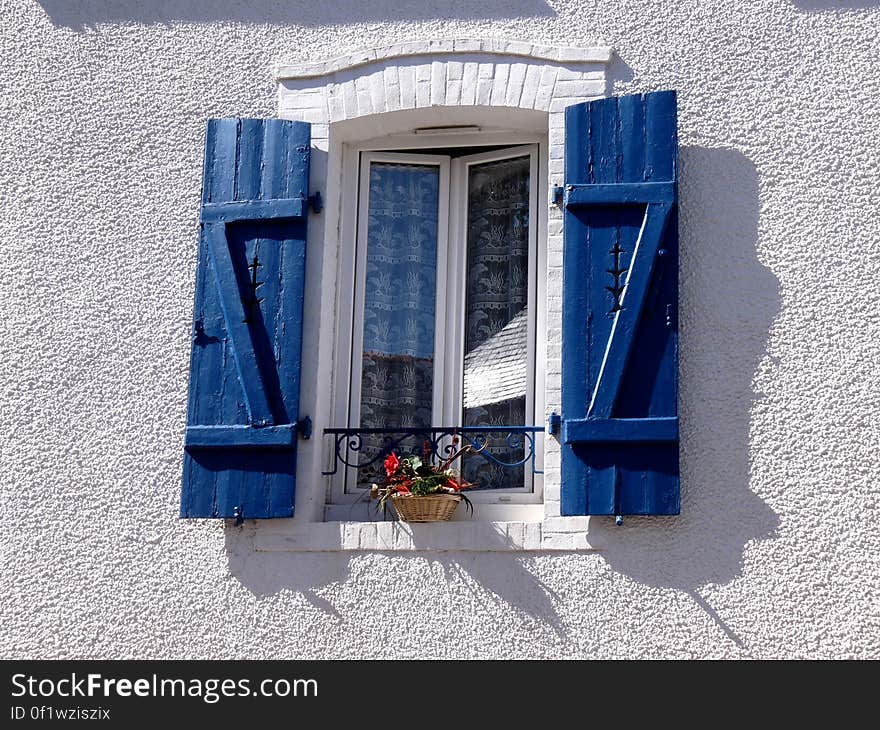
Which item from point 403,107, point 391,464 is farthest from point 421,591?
point 403,107

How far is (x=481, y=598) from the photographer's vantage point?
5.79m

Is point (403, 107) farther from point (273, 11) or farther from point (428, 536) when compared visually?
point (428, 536)

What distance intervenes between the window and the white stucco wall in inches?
21.5

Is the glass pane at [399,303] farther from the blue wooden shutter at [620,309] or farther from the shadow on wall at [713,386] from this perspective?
the shadow on wall at [713,386]

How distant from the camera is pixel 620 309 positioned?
19.3 ft

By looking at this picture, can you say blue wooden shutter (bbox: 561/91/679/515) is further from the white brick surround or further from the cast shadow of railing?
the cast shadow of railing

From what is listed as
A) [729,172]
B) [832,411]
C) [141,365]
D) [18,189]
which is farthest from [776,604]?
[18,189]

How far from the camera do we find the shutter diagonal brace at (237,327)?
5.99 m

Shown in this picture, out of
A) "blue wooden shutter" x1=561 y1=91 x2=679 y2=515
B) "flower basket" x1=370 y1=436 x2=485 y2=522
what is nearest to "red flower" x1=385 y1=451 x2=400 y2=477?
"flower basket" x1=370 y1=436 x2=485 y2=522

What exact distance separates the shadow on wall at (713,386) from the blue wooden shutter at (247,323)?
1411 millimetres

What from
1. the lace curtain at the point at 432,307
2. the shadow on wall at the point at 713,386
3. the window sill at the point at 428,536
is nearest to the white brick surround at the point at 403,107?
the window sill at the point at 428,536

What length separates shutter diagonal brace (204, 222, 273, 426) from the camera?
19.7 feet

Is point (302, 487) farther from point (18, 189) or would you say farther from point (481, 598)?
point (18, 189)

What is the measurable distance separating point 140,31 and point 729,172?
2.82m
